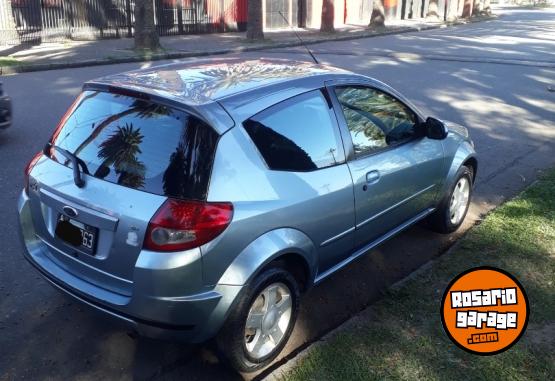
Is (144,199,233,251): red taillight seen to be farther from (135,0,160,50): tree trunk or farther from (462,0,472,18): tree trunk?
(462,0,472,18): tree trunk

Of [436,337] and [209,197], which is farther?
[436,337]

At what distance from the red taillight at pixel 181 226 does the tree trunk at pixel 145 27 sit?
16.3m

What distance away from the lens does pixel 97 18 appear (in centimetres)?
2156

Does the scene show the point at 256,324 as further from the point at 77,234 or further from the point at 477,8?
the point at 477,8

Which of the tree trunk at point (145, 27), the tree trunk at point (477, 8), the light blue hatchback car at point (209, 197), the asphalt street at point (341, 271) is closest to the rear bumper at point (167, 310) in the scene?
the light blue hatchback car at point (209, 197)

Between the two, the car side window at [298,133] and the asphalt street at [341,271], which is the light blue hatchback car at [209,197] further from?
the asphalt street at [341,271]

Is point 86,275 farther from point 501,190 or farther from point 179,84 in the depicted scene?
point 501,190

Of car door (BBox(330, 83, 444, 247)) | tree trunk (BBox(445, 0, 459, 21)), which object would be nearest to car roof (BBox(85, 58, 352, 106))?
car door (BBox(330, 83, 444, 247))

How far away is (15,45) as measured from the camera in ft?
60.8

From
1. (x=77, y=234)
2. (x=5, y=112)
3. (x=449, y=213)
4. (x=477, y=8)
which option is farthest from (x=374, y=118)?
(x=477, y=8)

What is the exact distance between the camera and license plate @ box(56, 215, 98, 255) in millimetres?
3033

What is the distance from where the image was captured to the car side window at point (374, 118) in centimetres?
390

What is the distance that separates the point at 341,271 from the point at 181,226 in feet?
6.65

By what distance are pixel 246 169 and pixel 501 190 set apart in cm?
438
